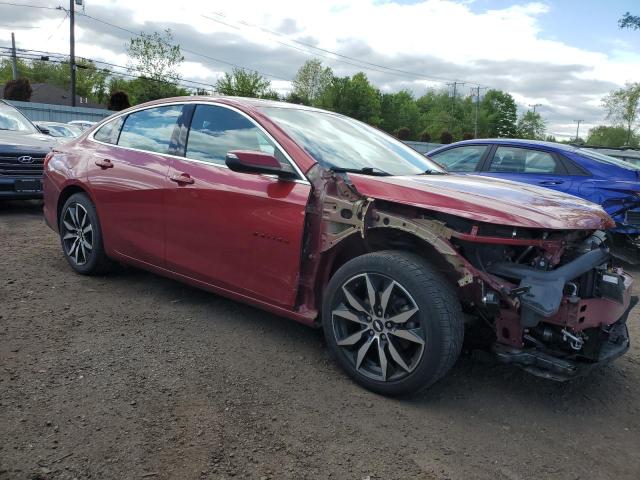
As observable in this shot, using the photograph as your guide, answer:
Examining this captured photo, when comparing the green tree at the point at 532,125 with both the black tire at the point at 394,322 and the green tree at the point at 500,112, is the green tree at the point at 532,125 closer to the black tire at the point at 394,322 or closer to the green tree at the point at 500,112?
the green tree at the point at 500,112

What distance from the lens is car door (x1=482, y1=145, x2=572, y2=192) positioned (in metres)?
6.67

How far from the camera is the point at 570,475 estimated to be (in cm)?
245

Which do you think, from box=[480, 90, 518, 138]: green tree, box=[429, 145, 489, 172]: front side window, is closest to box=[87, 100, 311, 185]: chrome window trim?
box=[429, 145, 489, 172]: front side window

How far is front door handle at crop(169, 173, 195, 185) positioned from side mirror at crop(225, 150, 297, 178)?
58cm

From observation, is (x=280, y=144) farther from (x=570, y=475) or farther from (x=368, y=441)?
(x=570, y=475)

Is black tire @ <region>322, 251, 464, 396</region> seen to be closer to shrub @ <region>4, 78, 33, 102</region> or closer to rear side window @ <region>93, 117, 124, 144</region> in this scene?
rear side window @ <region>93, 117, 124, 144</region>

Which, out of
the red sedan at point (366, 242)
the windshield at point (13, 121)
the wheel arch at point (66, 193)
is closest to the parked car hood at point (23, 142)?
the windshield at point (13, 121)

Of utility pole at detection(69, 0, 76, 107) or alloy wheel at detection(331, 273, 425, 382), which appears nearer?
alloy wheel at detection(331, 273, 425, 382)

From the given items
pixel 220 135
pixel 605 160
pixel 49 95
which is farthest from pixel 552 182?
pixel 49 95

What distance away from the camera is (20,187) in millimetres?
7844

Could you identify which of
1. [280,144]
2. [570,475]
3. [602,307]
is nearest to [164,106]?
[280,144]

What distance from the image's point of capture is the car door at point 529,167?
667cm

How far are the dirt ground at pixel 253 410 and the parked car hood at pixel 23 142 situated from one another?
4616 mm

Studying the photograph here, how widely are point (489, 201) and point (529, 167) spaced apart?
4.47 metres
